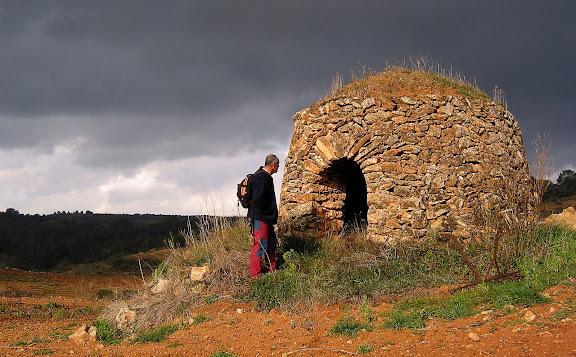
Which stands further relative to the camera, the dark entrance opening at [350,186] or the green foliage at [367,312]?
the dark entrance opening at [350,186]

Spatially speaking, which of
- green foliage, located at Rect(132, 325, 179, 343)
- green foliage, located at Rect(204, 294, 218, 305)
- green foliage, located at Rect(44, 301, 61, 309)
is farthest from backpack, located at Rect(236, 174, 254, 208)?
green foliage, located at Rect(44, 301, 61, 309)

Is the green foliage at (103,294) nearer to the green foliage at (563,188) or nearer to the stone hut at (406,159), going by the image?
the stone hut at (406,159)

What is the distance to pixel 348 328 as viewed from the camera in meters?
5.55

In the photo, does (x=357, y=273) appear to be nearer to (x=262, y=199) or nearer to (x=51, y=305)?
(x=262, y=199)

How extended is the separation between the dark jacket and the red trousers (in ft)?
0.37

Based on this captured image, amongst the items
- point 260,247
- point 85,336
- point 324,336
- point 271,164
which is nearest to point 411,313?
point 324,336

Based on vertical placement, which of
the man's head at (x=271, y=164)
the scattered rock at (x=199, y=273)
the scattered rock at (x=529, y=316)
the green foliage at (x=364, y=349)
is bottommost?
the green foliage at (x=364, y=349)

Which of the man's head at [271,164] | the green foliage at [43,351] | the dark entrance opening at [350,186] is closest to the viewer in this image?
the green foliage at [43,351]

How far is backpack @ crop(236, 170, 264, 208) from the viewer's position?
737 centimetres

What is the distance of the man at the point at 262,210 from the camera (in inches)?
286

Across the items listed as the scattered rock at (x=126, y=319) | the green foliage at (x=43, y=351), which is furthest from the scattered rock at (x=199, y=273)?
the green foliage at (x=43, y=351)

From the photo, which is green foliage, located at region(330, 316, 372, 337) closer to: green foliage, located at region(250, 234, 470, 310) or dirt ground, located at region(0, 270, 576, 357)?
dirt ground, located at region(0, 270, 576, 357)

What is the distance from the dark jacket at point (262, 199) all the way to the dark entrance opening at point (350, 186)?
2.01 metres

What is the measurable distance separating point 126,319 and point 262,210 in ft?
8.39
